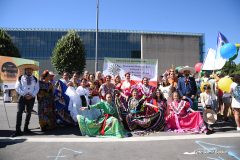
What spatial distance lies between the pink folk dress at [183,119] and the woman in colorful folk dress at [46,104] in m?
3.56

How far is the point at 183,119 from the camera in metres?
8.03

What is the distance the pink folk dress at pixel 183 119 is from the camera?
784 cm

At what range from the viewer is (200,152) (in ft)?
18.7

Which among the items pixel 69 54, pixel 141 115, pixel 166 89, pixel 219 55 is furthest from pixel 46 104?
pixel 69 54

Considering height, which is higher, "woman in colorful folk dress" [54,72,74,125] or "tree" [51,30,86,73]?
"tree" [51,30,86,73]

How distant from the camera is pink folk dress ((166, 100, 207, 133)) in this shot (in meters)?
7.84

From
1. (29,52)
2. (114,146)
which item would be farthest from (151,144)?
(29,52)

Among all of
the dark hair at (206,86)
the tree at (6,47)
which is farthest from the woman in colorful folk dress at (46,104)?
the tree at (6,47)

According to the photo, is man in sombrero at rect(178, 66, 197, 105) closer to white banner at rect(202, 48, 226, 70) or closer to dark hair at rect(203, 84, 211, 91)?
dark hair at rect(203, 84, 211, 91)

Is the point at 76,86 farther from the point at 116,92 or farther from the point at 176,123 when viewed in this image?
the point at 176,123

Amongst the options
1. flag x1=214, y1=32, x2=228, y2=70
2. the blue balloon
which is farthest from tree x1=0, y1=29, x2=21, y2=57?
the blue balloon

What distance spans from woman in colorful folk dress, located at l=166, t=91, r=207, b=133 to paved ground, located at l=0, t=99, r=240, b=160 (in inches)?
20.2

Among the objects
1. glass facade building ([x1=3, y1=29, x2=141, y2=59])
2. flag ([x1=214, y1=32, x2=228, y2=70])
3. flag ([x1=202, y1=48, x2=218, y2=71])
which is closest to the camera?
flag ([x1=214, y1=32, x2=228, y2=70])

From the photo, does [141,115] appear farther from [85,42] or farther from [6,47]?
[85,42]
